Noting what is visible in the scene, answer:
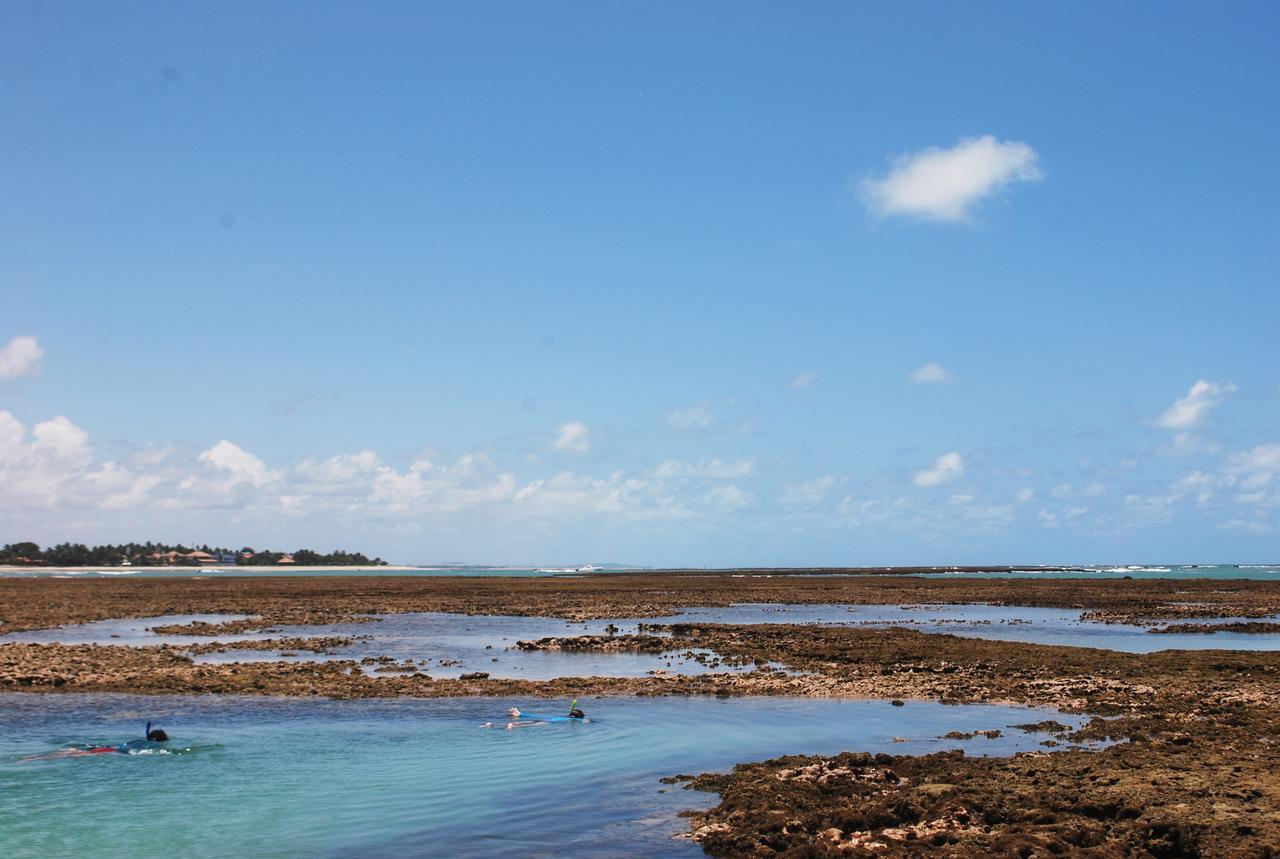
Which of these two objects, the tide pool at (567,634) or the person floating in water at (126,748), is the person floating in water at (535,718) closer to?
the person floating in water at (126,748)

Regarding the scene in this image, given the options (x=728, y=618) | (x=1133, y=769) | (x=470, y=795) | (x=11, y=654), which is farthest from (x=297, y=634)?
(x=1133, y=769)

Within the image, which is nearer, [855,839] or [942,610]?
[855,839]

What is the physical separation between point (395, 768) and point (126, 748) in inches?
230

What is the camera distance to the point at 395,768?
58.7 feet

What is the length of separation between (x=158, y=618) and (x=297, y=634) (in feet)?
55.9

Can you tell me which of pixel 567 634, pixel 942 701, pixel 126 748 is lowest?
pixel 567 634

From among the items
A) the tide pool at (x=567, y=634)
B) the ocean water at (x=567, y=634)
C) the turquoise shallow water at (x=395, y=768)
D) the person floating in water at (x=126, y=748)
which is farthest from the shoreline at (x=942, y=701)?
the person floating in water at (x=126, y=748)

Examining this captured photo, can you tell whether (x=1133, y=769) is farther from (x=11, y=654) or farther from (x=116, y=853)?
(x=11, y=654)

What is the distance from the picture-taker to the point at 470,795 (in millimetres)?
15961

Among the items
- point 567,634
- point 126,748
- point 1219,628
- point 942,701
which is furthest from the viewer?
point 1219,628

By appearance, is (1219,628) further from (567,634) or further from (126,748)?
(126,748)

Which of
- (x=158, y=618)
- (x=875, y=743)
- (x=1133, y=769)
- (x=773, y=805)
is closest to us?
(x=773, y=805)

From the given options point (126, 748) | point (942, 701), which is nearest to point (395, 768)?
point (126, 748)

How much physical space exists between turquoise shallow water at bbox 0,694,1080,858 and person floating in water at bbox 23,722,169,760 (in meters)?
0.30
